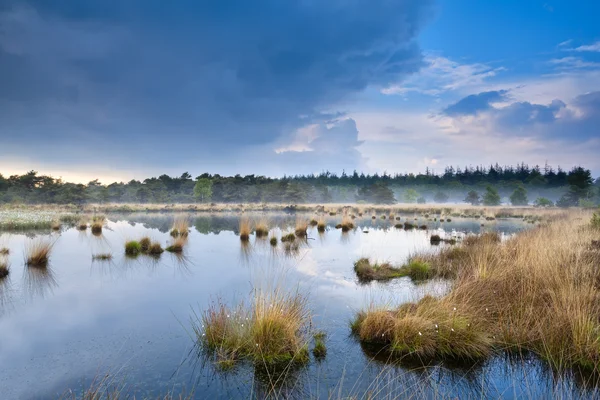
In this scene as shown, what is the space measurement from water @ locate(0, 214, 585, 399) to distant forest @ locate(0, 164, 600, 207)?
2181 inches

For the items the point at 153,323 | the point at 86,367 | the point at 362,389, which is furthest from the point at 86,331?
the point at 362,389

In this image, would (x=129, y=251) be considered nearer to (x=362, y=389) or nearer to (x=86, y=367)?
(x=86, y=367)

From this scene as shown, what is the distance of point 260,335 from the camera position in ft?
19.8

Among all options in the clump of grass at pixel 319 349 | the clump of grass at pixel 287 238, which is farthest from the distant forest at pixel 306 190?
the clump of grass at pixel 319 349

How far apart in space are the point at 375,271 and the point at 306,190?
7778cm

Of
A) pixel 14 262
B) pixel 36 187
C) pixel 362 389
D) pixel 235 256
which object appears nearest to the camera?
pixel 362 389

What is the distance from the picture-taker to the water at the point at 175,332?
502 cm

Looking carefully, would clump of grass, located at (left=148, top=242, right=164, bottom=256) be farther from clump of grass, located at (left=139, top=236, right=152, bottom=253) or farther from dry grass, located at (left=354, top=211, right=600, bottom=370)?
dry grass, located at (left=354, top=211, right=600, bottom=370)

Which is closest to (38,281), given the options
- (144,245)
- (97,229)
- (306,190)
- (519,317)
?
(144,245)

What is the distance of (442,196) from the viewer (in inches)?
4220

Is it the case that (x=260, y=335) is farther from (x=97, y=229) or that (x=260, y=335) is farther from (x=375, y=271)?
(x=97, y=229)

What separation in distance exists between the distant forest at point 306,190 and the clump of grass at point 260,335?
2317 inches

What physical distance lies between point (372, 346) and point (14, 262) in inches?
525

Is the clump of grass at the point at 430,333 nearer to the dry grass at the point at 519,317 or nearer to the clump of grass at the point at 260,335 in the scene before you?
the dry grass at the point at 519,317
